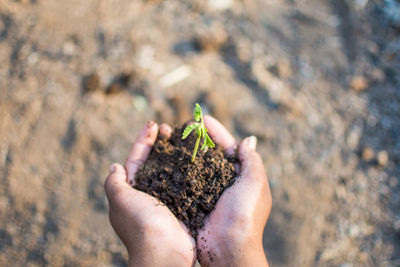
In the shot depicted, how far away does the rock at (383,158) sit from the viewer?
387cm

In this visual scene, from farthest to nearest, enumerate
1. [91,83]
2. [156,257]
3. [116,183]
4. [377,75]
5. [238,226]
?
[377,75], [91,83], [116,183], [238,226], [156,257]

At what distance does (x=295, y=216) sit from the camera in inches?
137

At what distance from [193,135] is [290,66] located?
96.3 inches

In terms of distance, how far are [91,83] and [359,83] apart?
3353 mm

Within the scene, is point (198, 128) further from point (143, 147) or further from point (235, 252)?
point (235, 252)

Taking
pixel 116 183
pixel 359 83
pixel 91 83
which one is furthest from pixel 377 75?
pixel 116 183

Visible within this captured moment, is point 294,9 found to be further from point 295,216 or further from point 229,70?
point 295,216

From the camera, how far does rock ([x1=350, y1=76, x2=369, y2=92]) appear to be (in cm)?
424

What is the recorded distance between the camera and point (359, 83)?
4.25m

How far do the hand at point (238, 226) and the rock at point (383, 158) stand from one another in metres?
2.37

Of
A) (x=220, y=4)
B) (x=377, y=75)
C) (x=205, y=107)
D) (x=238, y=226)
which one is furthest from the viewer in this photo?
(x=220, y=4)

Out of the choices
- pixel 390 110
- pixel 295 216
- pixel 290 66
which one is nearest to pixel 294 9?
pixel 290 66

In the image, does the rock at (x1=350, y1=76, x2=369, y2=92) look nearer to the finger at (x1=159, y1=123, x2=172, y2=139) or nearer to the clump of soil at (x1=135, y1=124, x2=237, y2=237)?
the clump of soil at (x1=135, y1=124, x2=237, y2=237)

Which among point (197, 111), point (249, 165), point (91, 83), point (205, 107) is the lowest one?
point (91, 83)
